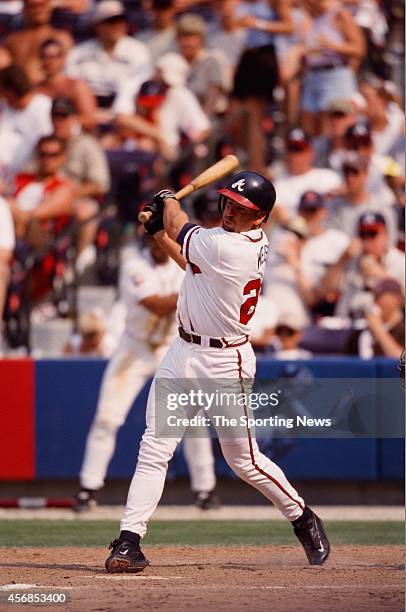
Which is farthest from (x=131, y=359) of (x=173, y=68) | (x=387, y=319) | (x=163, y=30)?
(x=163, y=30)

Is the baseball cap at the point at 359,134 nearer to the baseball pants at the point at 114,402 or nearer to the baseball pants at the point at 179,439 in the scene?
the baseball pants at the point at 114,402

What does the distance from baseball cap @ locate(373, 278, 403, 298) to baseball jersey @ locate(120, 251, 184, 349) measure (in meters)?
1.73

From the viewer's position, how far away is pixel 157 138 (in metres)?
13.0

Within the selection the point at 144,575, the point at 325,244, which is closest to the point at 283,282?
the point at 325,244

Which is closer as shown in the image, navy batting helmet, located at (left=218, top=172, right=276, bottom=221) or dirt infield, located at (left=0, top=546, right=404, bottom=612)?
dirt infield, located at (left=0, top=546, right=404, bottom=612)

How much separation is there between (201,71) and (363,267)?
10.0 ft

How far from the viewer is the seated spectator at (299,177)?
12.2 m

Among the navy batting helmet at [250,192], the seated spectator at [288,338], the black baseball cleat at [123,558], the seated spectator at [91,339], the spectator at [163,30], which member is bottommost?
the seated spectator at [91,339]

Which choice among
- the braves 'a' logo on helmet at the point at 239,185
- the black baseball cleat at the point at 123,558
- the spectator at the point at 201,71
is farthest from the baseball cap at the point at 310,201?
the black baseball cleat at the point at 123,558

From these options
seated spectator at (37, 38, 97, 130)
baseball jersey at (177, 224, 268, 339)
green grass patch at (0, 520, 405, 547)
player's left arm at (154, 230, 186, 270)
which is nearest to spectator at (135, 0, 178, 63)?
seated spectator at (37, 38, 97, 130)

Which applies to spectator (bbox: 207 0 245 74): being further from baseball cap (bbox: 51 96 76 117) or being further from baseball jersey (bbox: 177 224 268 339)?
baseball jersey (bbox: 177 224 268 339)

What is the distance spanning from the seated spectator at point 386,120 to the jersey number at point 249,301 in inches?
229

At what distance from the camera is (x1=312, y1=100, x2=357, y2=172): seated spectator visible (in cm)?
1250

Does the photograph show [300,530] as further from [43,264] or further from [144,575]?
[43,264]
